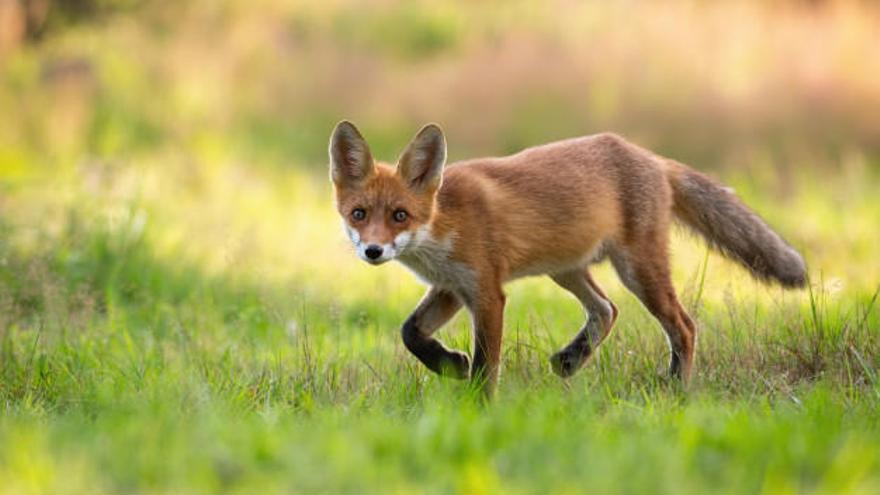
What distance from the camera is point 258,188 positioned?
1248cm

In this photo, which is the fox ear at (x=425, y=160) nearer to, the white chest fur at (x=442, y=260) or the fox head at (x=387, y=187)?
the fox head at (x=387, y=187)

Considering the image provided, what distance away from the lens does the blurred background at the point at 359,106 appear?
1055cm

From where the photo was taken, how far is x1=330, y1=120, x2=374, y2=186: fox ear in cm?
626

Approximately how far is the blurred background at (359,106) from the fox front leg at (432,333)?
109 inches

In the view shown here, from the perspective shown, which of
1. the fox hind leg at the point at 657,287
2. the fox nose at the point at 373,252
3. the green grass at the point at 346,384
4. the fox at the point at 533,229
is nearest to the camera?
the green grass at the point at 346,384

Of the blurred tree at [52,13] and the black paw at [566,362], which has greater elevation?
the blurred tree at [52,13]

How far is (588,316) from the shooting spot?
23.2ft

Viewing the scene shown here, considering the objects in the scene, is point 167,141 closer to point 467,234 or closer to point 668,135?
point 668,135

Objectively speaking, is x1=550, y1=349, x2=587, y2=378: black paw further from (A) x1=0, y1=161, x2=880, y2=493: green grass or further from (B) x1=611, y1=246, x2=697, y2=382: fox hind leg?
(B) x1=611, y1=246, x2=697, y2=382: fox hind leg

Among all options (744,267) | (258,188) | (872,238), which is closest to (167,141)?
(258,188)

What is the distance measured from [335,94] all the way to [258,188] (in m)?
3.23

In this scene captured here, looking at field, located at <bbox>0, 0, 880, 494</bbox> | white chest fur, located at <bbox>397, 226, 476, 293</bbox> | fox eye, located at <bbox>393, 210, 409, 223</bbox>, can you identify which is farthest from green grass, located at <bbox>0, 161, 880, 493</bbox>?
fox eye, located at <bbox>393, 210, 409, 223</bbox>

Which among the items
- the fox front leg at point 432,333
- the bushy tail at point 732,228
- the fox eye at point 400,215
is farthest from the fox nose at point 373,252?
the bushy tail at point 732,228

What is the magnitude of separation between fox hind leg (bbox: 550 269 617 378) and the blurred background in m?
2.38
